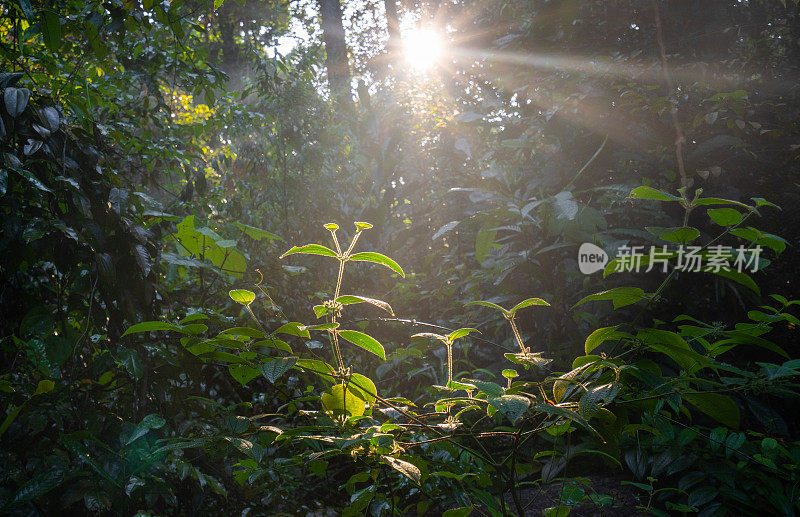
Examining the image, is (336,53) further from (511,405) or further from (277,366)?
(511,405)

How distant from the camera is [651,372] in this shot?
75 cm

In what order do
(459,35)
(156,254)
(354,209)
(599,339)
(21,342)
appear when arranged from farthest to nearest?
1. (354,209)
2. (459,35)
3. (156,254)
4. (21,342)
5. (599,339)

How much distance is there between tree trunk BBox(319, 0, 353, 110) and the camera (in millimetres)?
5035

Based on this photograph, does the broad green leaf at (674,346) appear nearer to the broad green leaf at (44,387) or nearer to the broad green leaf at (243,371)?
the broad green leaf at (243,371)

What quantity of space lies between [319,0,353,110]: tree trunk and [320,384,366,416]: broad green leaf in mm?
4291

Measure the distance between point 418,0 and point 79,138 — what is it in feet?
16.8

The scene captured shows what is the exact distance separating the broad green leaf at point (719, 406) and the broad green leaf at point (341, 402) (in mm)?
474

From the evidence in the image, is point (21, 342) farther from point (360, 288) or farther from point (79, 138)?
point (360, 288)

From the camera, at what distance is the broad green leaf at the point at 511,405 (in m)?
0.57

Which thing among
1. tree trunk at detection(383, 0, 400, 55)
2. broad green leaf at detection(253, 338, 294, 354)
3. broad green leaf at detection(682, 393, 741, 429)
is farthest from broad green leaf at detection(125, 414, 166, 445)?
tree trunk at detection(383, 0, 400, 55)

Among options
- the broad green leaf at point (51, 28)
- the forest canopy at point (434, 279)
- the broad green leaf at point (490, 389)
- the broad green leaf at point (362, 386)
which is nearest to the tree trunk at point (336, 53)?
the forest canopy at point (434, 279)

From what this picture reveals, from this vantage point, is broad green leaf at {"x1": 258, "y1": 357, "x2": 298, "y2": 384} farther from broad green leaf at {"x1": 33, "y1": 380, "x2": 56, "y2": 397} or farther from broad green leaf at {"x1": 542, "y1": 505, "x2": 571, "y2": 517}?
broad green leaf at {"x1": 33, "y1": 380, "x2": 56, "y2": 397}

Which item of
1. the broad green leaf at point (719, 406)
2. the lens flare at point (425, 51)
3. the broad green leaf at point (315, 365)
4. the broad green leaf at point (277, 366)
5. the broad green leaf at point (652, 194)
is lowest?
the broad green leaf at point (719, 406)

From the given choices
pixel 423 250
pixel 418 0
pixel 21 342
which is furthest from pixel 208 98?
pixel 418 0
